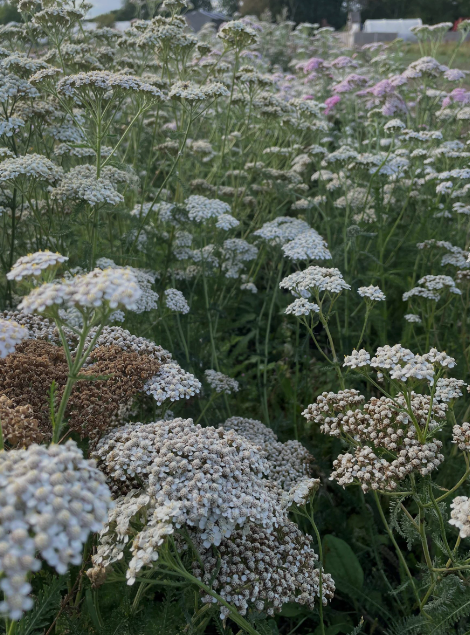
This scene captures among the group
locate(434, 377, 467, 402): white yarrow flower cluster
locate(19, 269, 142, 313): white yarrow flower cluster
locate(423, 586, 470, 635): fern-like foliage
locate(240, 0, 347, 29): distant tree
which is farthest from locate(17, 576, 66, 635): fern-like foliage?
locate(240, 0, 347, 29): distant tree

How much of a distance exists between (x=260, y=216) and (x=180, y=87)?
173 centimetres

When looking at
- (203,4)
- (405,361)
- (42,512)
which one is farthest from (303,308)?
(203,4)

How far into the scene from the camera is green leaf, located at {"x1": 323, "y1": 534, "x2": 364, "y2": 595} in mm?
2922

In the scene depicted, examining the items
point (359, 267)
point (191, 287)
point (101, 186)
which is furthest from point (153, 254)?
point (359, 267)

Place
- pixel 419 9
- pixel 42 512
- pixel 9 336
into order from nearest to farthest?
pixel 42 512, pixel 9 336, pixel 419 9

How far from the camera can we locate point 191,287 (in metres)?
4.57

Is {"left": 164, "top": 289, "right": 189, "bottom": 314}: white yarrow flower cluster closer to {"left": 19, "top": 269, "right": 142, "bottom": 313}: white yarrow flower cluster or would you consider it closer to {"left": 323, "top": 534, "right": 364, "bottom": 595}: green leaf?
Answer: {"left": 323, "top": 534, "right": 364, "bottom": 595}: green leaf

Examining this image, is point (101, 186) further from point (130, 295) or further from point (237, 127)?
point (237, 127)

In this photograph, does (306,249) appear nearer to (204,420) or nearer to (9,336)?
(204,420)

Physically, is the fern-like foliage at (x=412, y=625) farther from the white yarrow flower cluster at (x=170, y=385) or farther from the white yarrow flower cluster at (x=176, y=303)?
the white yarrow flower cluster at (x=176, y=303)

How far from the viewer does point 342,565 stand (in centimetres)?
302

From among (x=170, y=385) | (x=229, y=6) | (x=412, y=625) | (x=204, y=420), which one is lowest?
(x=204, y=420)

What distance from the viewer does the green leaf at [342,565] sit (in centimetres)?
292

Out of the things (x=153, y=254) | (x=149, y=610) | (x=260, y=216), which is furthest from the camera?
(x=260, y=216)
